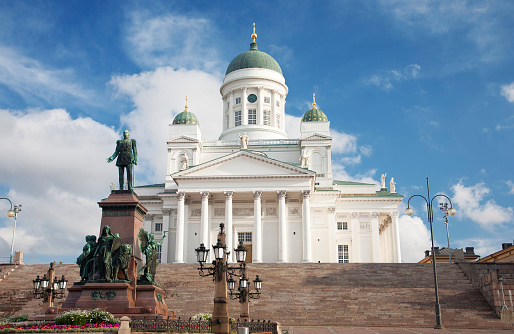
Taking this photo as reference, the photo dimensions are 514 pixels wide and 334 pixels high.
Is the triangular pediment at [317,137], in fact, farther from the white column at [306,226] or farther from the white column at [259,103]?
the white column at [306,226]

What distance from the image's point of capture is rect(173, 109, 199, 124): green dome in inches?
2322

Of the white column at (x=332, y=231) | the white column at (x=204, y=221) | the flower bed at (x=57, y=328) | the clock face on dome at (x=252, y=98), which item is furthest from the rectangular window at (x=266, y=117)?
the flower bed at (x=57, y=328)

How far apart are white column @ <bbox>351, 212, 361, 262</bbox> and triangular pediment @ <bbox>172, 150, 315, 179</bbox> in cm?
961

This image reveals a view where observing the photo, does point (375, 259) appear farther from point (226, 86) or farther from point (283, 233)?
point (226, 86)

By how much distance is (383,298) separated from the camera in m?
32.2

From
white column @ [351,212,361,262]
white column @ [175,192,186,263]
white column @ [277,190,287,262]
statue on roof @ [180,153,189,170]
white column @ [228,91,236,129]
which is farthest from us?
white column @ [228,91,236,129]

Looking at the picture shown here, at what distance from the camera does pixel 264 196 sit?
168ft

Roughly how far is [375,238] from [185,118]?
2406cm

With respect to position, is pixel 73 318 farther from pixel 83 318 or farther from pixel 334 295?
pixel 334 295

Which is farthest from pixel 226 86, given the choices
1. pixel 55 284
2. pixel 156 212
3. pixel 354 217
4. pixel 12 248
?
pixel 55 284

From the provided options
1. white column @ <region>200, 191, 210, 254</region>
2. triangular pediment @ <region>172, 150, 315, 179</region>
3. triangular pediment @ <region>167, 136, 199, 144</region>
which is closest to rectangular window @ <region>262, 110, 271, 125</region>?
triangular pediment @ <region>167, 136, 199, 144</region>

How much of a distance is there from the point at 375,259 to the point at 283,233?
11.1 meters

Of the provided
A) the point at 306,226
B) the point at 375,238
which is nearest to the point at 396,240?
the point at 375,238

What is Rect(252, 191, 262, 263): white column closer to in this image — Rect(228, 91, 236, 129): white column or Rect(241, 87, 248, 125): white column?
Rect(241, 87, 248, 125): white column
